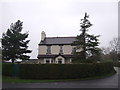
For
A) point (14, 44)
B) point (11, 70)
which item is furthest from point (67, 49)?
point (11, 70)

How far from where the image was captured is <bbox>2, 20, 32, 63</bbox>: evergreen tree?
127ft

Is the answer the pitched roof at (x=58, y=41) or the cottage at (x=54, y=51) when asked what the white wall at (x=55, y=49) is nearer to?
the cottage at (x=54, y=51)

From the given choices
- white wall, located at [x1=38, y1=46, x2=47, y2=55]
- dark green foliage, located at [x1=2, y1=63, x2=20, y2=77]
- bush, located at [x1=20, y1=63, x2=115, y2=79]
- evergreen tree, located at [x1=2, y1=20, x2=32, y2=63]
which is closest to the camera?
bush, located at [x1=20, y1=63, x2=115, y2=79]

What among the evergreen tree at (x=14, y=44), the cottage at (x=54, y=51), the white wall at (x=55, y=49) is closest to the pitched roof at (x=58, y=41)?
the cottage at (x=54, y=51)

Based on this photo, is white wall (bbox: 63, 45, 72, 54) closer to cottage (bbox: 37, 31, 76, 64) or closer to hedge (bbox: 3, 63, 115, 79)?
cottage (bbox: 37, 31, 76, 64)

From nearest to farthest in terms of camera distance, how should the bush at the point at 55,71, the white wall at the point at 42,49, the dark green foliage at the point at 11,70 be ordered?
the bush at the point at 55,71
the dark green foliage at the point at 11,70
the white wall at the point at 42,49

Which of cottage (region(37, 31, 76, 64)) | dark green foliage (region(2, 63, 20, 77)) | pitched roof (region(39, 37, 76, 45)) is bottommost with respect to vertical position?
dark green foliage (region(2, 63, 20, 77))

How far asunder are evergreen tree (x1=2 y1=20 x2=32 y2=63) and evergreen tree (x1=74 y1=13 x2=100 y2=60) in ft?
49.8

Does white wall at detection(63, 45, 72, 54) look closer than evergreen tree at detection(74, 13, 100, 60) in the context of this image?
No

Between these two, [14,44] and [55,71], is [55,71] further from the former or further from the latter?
[14,44]

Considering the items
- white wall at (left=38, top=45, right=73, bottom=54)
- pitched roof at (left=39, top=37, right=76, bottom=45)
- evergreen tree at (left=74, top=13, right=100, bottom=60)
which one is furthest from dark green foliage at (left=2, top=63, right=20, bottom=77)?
pitched roof at (left=39, top=37, right=76, bottom=45)

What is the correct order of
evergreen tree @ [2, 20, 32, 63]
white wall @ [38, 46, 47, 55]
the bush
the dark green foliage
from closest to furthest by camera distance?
the bush, the dark green foliage, evergreen tree @ [2, 20, 32, 63], white wall @ [38, 46, 47, 55]

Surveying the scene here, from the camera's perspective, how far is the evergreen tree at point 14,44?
3856cm

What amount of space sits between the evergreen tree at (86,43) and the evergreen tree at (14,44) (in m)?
15.2
